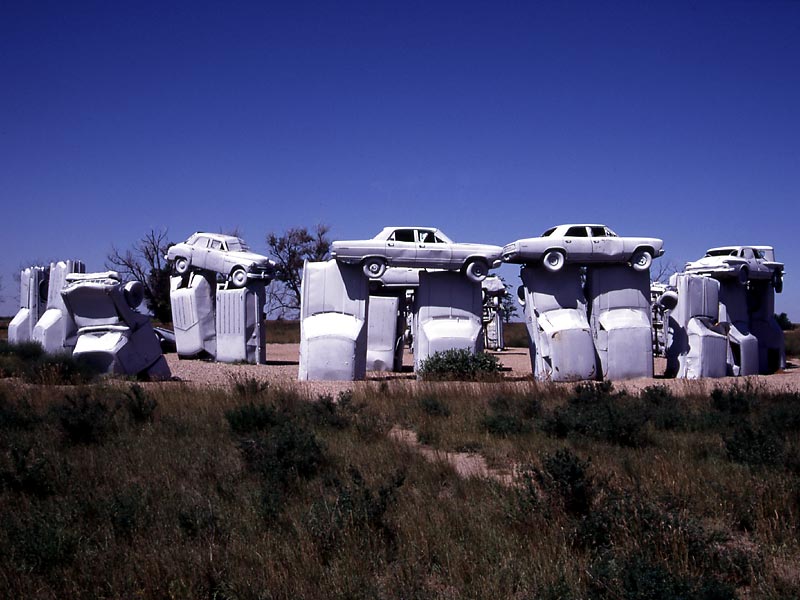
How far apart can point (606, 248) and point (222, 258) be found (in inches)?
450

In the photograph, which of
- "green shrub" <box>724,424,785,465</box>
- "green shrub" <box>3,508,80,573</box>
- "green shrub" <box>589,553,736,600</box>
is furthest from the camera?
"green shrub" <box>724,424,785,465</box>

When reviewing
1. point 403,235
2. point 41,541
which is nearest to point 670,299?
point 403,235

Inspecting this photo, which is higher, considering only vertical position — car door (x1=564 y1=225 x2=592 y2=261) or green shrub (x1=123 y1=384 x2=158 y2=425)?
car door (x1=564 y1=225 x2=592 y2=261)

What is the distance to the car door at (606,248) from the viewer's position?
1639 cm

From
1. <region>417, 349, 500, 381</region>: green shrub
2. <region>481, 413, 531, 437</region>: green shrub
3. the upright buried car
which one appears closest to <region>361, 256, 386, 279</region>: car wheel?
the upright buried car

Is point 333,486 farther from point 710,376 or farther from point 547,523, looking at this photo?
point 710,376

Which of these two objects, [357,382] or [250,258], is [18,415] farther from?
[250,258]

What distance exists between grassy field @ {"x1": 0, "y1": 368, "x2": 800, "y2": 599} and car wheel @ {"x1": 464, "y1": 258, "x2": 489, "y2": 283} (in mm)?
7128

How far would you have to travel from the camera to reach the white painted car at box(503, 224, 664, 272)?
16250 millimetres

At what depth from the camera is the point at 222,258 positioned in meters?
22.0

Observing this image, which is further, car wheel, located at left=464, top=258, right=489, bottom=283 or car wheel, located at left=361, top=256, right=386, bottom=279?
car wheel, located at left=464, top=258, right=489, bottom=283

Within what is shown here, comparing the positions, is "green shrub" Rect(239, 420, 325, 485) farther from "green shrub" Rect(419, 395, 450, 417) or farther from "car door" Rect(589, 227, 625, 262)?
"car door" Rect(589, 227, 625, 262)

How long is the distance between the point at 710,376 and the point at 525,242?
5.67m

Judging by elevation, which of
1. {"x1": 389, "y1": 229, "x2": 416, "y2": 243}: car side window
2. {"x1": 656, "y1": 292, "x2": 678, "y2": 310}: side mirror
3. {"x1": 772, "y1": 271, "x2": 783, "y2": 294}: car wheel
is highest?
{"x1": 389, "y1": 229, "x2": 416, "y2": 243}: car side window
